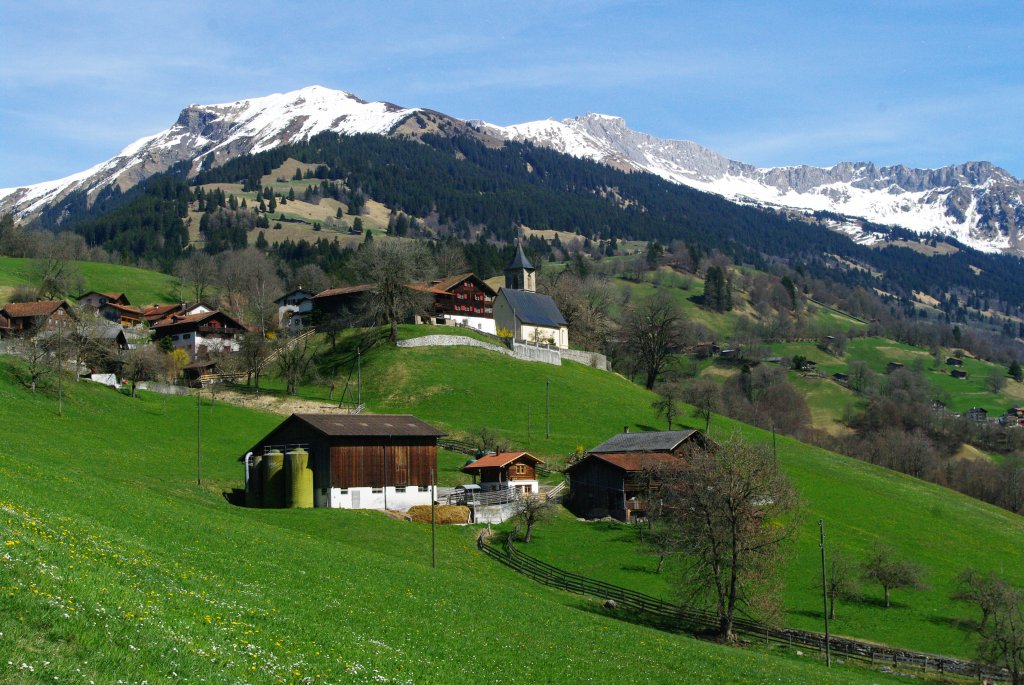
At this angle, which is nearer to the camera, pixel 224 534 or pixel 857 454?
pixel 224 534

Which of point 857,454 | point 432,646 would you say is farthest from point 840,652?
point 857,454

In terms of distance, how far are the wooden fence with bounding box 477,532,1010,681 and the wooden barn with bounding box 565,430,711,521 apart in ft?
54.7

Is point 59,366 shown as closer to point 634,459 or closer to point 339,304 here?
point 634,459

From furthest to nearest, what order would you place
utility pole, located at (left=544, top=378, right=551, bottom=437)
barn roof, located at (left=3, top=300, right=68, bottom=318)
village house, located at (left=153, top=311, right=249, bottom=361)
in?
village house, located at (left=153, top=311, right=249, bottom=361), barn roof, located at (left=3, top=300, right=68, bottom=318), utility pole, located at (left=544, top=378, right=551, bottom=437)

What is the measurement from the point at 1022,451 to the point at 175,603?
169 m

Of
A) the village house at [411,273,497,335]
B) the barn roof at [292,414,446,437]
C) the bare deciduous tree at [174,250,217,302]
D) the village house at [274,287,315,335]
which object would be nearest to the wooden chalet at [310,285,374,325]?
the village house at [274,287,315,335]

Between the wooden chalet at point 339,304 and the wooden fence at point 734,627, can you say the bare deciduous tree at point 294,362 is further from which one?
the wooden fence at point 734,627

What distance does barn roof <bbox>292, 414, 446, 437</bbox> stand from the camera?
65.2m

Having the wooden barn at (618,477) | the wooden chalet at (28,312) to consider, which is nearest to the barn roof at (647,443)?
the wooden barn at (618,477)

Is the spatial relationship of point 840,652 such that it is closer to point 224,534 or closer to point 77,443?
point 224,534

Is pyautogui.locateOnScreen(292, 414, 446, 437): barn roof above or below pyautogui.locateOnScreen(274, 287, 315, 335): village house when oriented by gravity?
below

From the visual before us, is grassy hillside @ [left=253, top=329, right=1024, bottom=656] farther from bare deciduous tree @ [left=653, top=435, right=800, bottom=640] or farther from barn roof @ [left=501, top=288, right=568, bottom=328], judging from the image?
barn roof @ [left=501, top=288, right=568, bottom=328]

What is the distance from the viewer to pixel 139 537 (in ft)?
102

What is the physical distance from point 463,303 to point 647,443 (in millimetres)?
58127
